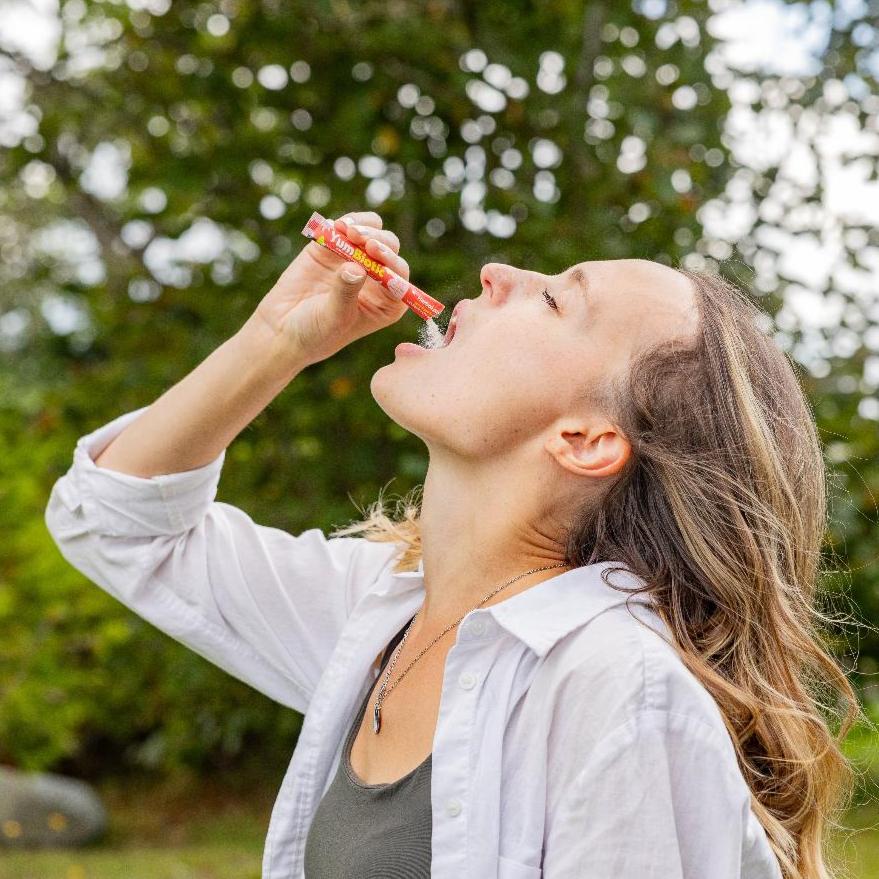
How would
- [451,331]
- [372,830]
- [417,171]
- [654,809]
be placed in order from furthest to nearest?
[417,171], [451,331], [372,830], [654,809]

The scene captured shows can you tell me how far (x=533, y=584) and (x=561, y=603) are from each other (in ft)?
0.55

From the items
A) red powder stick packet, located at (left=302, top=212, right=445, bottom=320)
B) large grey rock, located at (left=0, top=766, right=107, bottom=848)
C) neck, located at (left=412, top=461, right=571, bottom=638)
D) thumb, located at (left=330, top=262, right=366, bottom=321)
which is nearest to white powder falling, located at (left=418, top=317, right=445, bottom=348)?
red powder stick packet, located at (left=302, top=212, right=445, bottom=320)

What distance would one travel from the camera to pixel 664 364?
1473 mm

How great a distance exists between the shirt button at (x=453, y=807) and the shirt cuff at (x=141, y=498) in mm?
719

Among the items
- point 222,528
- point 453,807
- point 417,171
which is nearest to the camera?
point 453,807

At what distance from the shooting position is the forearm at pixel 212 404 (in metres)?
1.76

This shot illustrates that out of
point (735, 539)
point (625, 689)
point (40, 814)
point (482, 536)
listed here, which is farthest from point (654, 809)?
point (40, 814)

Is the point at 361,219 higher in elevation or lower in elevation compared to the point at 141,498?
higher

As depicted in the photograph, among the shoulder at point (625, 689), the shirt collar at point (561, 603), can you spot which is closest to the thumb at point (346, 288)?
the shirt collar at point (561, 603)

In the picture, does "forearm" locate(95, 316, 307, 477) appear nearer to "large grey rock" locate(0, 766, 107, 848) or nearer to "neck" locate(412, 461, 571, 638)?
"neck" locate(412, 461, 571, 638)

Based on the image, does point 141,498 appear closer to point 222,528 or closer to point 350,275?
point 222,528

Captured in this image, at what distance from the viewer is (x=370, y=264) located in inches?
67.7

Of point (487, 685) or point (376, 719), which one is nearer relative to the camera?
point (487, 685)

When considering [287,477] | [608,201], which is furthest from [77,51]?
[608,201]
